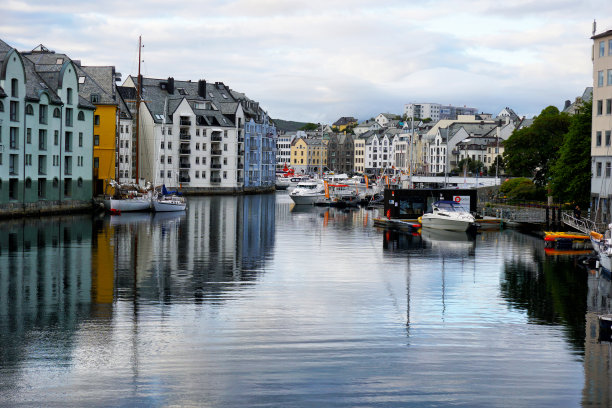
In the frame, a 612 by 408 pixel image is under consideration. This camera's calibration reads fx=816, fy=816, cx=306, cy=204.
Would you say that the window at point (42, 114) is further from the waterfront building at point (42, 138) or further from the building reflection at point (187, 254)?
the building reflection at point (187, 254)

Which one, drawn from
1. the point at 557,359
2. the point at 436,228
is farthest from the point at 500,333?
the point at 436,228

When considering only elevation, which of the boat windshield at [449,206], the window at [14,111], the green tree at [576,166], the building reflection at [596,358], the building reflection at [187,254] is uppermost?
the window at [14,111]

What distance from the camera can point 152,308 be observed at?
3152cm

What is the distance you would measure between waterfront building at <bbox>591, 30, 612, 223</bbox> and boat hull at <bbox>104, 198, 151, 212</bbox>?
49493mm

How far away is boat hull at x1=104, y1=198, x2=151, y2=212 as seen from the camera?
89.9 m

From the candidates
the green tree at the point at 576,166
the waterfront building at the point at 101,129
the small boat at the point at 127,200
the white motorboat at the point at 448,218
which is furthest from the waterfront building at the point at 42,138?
the green tree at the point at 576,166

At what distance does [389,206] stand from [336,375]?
61.4 meters

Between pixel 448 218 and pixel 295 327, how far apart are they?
1785 inches

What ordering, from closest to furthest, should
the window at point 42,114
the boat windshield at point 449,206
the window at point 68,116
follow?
1. the boat windshield at point 449,206
2. the window at point 42,114
3. the window at point 68,116

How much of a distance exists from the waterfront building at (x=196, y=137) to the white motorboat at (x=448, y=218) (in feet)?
238

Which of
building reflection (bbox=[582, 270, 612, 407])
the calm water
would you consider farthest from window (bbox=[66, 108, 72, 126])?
building reflection (bbox=[582, 270, 612, 407])

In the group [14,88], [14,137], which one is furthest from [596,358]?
[14,88]

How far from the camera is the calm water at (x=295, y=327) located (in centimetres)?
2069

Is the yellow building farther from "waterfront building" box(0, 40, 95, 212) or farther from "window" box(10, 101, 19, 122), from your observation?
"window" box(10, 101, 19, 122)
